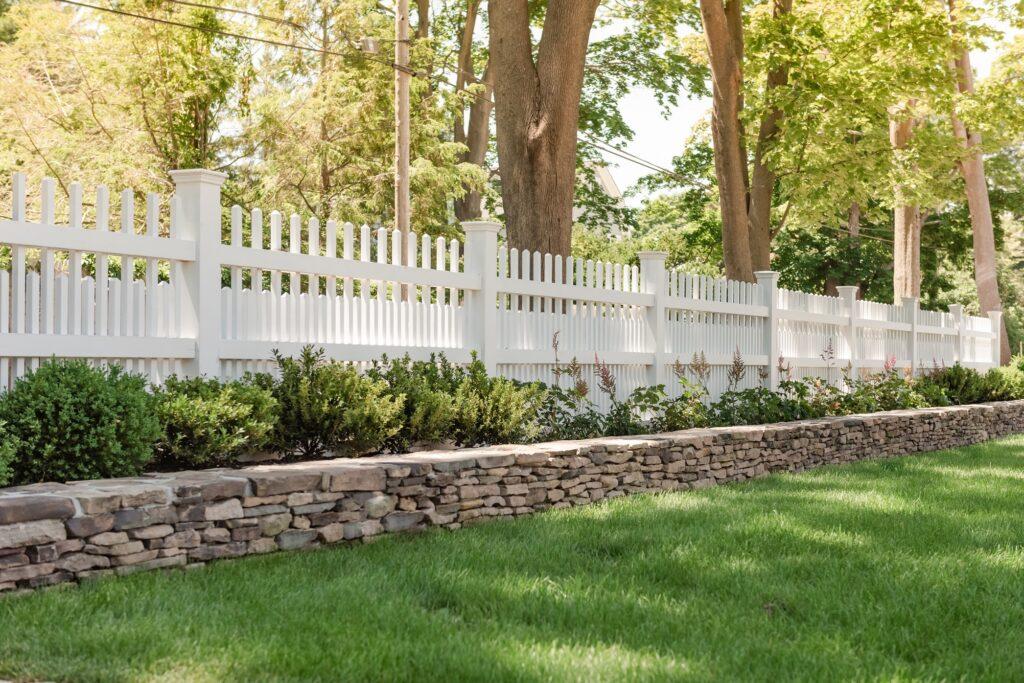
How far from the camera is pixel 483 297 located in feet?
28.5

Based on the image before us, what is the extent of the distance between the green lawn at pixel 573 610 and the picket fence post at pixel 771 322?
6386 mm

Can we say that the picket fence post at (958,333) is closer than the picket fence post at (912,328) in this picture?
No

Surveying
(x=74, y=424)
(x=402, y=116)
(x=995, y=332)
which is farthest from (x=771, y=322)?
(x=995, y=332)

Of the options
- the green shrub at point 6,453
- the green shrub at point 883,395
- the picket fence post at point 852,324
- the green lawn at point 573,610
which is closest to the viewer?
the green lawn at point 573,610

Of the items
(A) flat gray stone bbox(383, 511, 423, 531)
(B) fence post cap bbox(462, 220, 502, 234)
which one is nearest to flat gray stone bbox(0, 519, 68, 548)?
(A) flat gray stone bbox(383, 511, 423, 531)

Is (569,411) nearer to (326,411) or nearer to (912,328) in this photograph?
(326,411)

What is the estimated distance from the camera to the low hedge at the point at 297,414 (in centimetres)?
521

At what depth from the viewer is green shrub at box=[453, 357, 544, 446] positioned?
758cm

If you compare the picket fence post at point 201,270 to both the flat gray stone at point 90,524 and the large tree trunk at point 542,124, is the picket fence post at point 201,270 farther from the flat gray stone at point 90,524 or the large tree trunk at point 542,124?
the large tree trunk at point 542,124

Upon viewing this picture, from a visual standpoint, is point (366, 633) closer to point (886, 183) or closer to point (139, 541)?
point (139, 541)

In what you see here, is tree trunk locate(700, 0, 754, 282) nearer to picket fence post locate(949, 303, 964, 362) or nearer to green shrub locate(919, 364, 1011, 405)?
green shrub locate(919, 364, 1011, 405)

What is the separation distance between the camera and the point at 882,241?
3609 cm

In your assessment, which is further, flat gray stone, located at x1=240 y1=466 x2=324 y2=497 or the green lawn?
flat gray stone, located at x1=240 y1=466 x2=324 y2=497

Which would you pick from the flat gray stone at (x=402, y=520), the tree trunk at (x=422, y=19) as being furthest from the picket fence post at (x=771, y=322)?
the tree trunk at (x=422, y=19)
